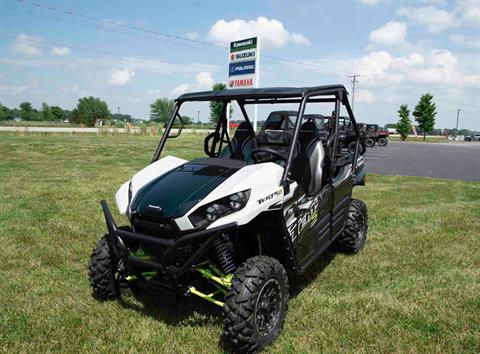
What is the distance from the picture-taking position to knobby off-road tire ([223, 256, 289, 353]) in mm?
2684

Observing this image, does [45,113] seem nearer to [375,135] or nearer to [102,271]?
[375,135]

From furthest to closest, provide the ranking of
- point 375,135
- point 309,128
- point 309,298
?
point 375,135
point 309,128
point 309,298

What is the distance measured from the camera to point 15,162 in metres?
13.6

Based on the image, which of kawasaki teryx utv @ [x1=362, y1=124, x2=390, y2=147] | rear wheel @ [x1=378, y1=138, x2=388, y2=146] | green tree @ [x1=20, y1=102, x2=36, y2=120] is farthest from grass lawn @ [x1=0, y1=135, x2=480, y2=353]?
green tree @ [x1=20, y1=102, x2=36, y2=120]

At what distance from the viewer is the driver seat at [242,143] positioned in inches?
166

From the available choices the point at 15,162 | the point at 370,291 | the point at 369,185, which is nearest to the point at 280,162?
the point at 370,291

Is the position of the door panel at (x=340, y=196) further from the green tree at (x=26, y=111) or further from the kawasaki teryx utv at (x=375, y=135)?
the green tree at (x=26, y=111)

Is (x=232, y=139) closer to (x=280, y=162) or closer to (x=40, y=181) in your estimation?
(x=280, y=162)

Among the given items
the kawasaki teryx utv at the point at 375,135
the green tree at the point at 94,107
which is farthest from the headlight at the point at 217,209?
the green tree at the point at 94,107

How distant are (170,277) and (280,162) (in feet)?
5.20

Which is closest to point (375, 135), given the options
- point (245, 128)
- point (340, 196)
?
point (340, 196)

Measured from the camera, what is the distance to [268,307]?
2.93 meters

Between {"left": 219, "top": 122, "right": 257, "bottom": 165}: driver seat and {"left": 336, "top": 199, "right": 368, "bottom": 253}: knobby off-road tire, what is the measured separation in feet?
4.86

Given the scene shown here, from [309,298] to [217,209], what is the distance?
1.36 metres
